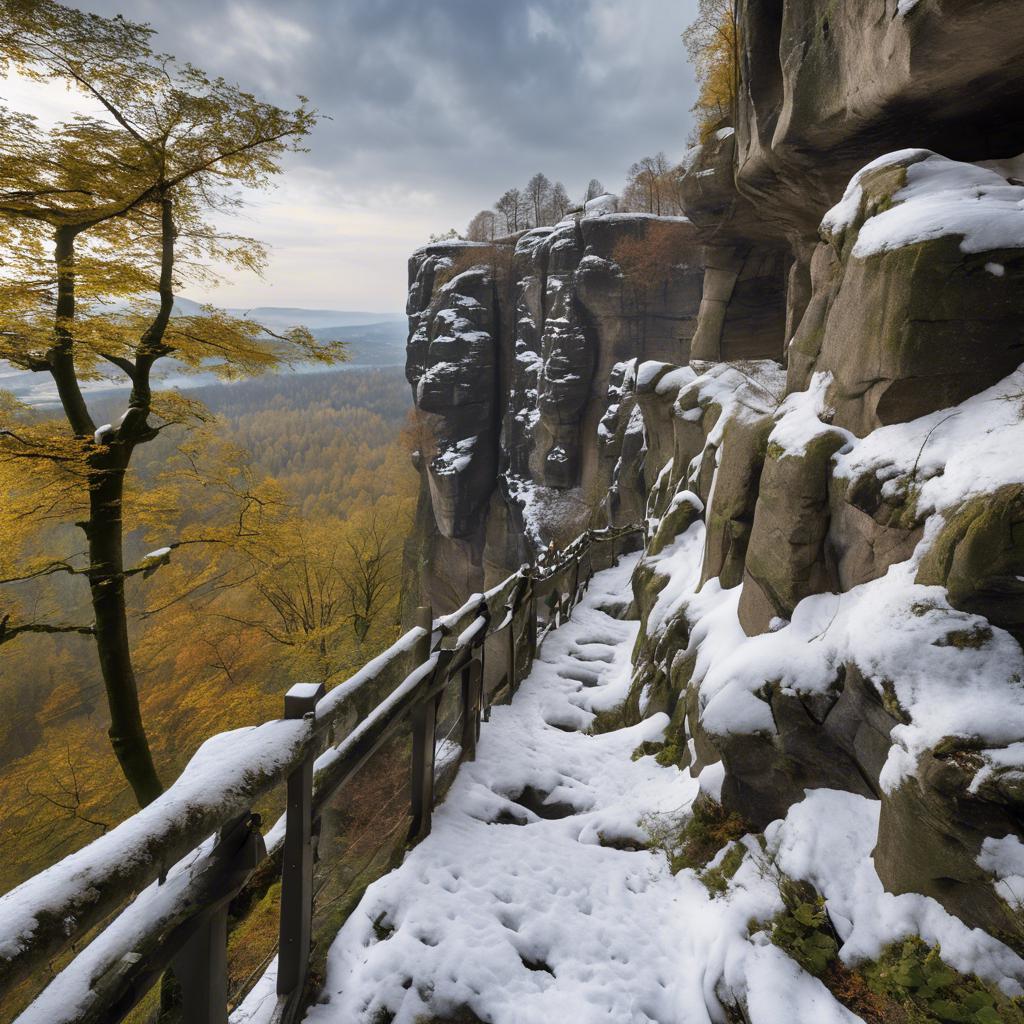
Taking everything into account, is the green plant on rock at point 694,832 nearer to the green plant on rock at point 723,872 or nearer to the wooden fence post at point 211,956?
the green plant on rock at point 723,872

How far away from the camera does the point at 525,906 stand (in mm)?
3195

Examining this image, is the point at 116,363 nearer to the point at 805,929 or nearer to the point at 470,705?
the point at 470,705

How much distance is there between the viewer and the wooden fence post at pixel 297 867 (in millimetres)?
2316

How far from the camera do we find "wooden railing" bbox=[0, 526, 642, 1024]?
3.96ft

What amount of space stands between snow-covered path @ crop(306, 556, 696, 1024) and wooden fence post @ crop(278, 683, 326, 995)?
241mm

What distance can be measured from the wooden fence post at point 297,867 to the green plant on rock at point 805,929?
8.07 ft

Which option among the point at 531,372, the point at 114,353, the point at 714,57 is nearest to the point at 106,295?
the point at 114,353

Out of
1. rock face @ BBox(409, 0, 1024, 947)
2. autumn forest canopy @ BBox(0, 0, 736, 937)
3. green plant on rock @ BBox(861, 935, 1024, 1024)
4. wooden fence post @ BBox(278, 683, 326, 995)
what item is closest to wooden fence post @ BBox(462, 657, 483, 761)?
rock face @ BBox(409, 0, 1024, 947)

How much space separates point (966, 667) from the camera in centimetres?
264

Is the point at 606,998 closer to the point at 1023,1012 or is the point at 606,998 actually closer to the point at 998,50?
the point at 1023,1012

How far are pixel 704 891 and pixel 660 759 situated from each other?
1.92 m

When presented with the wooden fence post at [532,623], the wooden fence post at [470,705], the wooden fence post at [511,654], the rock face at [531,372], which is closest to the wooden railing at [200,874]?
the wooden fence post at [470,705]

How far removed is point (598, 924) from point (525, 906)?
46 cm

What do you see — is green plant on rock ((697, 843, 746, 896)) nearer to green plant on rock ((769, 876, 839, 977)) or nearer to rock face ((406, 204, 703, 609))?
green plant on rock ((769, 876, 839, 977))
